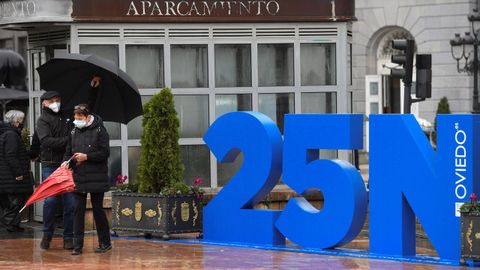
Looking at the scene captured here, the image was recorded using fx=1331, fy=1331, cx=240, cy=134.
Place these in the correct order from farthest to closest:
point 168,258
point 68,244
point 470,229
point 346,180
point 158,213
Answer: point 158,213, point 68,244, point 346,180, point 168,258, point 470,229

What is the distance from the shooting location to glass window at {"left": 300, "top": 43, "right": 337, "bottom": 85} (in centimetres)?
1838

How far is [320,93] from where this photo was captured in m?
18.5

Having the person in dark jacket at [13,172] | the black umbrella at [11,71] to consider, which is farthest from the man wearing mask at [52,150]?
the black umbrella at [11,71]

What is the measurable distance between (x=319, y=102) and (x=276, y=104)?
2.06 feet

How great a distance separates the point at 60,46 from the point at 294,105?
3.30 meters

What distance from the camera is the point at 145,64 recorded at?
1795 centimetres

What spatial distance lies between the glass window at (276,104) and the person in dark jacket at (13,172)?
3.26 metres

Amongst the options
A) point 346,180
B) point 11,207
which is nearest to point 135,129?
point 11,207

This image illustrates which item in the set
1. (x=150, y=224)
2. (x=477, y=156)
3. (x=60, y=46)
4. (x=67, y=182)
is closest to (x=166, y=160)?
(x=150, y=224)

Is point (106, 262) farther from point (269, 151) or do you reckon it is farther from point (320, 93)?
point (320, 93)

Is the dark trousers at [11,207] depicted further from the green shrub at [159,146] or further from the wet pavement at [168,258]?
the green shrub at [159,146]

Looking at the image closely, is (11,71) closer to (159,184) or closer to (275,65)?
(275,65)

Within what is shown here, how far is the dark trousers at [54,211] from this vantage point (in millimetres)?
15117

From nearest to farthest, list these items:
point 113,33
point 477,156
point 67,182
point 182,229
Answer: point 477,156, point 67,182, point 182,229, point 113,33
